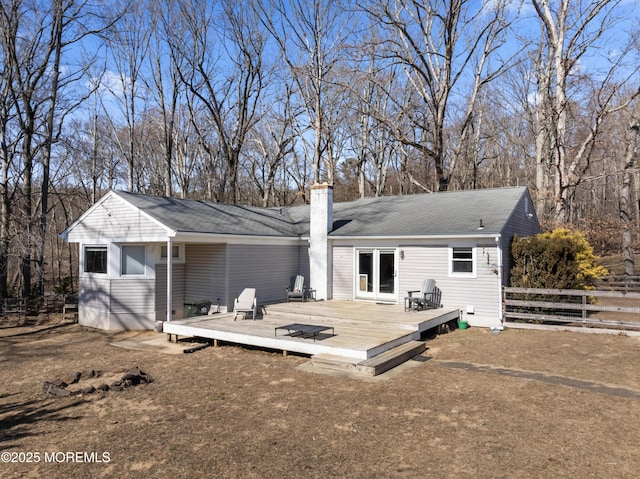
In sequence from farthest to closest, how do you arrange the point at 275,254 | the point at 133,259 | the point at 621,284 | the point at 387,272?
the point at 621,284 → the point at 275,254 → the point at 387,272 → the point at 133,259

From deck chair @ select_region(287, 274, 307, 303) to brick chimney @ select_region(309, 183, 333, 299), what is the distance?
61 centimetres

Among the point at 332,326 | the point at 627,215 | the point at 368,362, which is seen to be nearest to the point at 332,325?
the point at 332,326

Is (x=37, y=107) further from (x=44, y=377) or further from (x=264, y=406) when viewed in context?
(x=264, y=406)

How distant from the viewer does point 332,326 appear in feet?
36.9

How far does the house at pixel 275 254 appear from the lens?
496 inches

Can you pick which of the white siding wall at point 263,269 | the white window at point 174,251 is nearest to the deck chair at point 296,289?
the white siding wall at point 263,269

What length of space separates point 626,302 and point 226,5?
2675cm

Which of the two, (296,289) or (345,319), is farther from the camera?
(296,289)

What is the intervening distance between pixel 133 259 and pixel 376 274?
7.70m

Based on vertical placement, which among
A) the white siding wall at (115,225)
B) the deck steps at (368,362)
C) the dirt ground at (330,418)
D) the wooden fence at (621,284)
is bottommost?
the dirt ground at (330,418)

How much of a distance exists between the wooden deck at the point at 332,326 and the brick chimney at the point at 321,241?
1408 mm

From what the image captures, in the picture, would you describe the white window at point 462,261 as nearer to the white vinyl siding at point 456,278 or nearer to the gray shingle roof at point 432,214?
the white vinyl siding at point 456,278

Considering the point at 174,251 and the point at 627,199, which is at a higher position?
the point at 627,199

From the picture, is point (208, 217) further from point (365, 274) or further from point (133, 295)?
point (365, 274)
